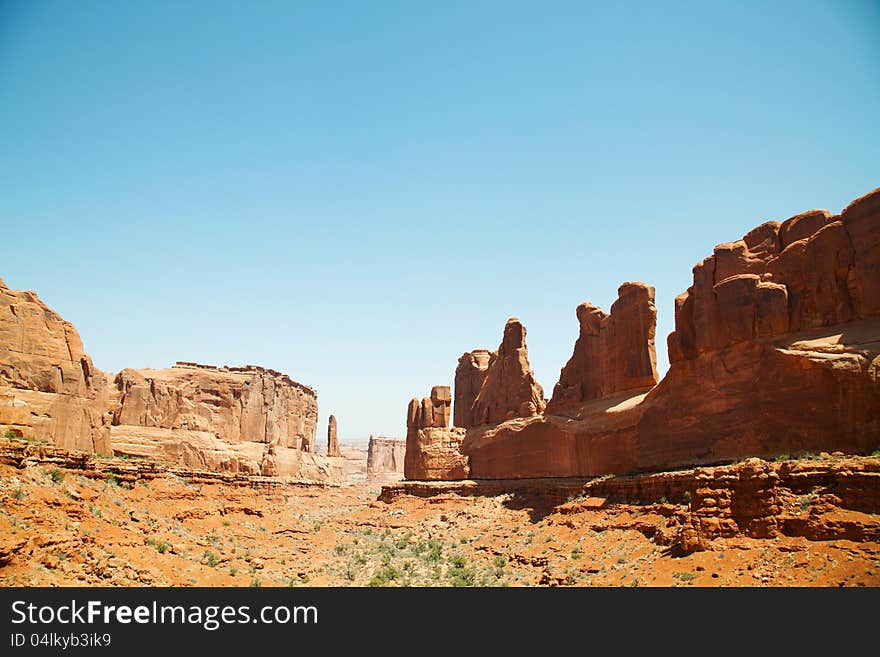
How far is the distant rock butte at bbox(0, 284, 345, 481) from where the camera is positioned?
111ft

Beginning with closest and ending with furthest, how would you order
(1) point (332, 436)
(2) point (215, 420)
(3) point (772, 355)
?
(3) point (772, 355), (2) point (215, 420), (1) point (332, 436)

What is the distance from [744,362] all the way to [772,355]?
59.3 inches

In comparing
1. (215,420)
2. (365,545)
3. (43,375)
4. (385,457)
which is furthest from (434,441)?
(385,457)

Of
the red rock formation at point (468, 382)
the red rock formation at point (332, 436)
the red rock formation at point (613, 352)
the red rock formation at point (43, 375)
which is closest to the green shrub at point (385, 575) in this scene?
the red rock formation at point (613, 352)

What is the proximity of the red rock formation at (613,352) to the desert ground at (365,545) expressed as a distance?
7.08 metres

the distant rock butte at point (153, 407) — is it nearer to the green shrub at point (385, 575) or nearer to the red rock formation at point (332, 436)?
the red rock formation at point (332, 436)

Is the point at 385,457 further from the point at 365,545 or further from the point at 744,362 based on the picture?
the point at 744,362

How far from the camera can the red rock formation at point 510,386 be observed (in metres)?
48.5

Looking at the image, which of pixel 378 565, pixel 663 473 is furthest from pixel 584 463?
pixel 378 565

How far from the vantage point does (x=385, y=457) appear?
13138 cm

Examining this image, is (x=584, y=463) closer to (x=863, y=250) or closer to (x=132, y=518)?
(x=863, y=250)

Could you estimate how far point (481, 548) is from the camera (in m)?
Answer: 36.8

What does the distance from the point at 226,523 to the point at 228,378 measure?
35643 millimetres
